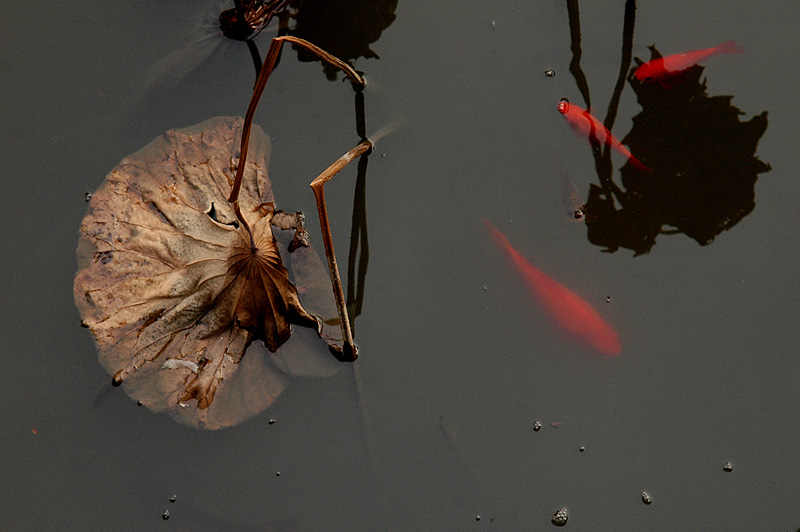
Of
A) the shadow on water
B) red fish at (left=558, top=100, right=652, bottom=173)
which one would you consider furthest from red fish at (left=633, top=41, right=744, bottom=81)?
red fish at (left=558, top=100, right=652, bottom=173)

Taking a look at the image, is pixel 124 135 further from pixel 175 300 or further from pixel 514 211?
pixel 514 211

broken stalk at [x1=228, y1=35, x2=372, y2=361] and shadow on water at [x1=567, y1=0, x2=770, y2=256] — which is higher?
broken stalk at [x1=228, y1=35, x2=372, y2=361]

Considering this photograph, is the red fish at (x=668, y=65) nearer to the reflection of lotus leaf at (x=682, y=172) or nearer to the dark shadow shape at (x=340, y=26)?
the reflection of lotus leaf at (x=682, y=172)

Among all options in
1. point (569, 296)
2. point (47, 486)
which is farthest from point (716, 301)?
point (47, 486)

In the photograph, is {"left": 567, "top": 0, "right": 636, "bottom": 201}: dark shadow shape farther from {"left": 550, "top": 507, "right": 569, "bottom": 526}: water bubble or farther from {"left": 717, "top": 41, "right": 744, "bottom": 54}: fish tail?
{"left": 550, "top": 507, "right": 569, "bottom": 526}: water bubble

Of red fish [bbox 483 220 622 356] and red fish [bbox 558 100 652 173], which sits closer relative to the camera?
red fish [bbox 483 220 622 356]

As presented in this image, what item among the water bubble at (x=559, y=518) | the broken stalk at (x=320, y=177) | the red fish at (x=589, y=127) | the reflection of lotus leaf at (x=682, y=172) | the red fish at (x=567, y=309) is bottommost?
the water bubble at (x=559, y=518)

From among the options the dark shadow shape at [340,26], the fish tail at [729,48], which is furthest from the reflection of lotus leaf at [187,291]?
the fish tail at [729,48]
